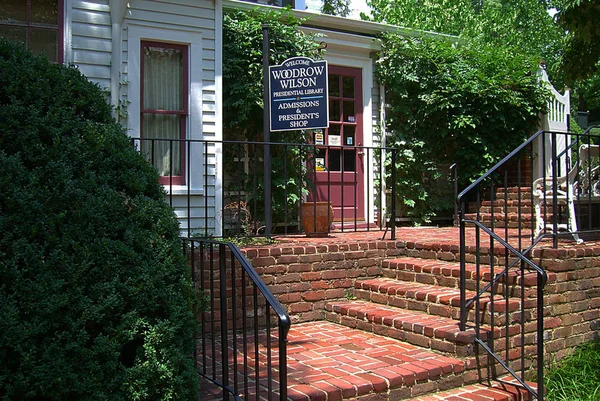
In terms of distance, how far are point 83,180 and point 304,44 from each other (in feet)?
19.7

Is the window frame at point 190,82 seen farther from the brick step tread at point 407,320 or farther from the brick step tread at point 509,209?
the brick step tread at point 509,209

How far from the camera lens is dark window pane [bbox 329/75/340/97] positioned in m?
9.02

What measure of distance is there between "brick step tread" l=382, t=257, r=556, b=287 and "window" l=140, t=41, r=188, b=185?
287 centimetres

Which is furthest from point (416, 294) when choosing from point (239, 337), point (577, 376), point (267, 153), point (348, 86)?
point (348, 86)

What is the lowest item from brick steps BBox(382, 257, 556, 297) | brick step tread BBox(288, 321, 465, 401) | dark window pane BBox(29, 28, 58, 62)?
brick step tread BBox(288, 321, 465, 401)

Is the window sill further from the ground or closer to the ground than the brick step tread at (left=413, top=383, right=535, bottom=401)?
further from the ground

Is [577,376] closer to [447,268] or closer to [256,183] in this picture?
[447,268]

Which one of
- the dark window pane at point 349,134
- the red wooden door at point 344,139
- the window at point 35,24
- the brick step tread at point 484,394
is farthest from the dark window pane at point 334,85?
the brick step tread at point 484,394

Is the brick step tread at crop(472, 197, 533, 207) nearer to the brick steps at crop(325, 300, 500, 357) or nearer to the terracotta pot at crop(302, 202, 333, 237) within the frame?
the terracotta pot at crop(302, 202, 333, 237)

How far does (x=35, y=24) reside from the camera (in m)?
6.57

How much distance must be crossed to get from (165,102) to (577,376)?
17.4ft

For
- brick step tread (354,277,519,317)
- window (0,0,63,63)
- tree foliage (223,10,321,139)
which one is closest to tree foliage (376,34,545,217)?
Answer: tree foliage (223,10,321,139)

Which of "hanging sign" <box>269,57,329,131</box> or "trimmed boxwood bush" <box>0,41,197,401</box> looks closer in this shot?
"trimmed boxwood bush" <box>0,41,197,401</box>

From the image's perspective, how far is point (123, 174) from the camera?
2871 mm
